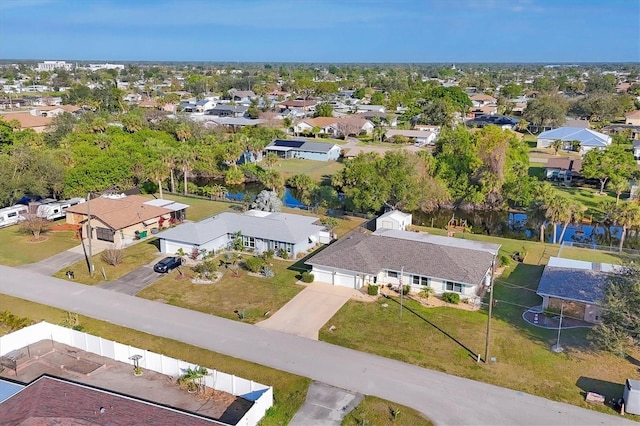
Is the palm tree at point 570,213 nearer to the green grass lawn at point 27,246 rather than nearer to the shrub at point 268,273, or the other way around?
the shrub at point 268,273

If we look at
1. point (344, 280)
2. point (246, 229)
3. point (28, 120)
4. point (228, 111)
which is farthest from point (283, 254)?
point (228, 111)

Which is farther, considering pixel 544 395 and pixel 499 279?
pixel 499 279

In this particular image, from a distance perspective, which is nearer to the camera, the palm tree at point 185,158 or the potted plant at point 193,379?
the potted plant at point 193,379

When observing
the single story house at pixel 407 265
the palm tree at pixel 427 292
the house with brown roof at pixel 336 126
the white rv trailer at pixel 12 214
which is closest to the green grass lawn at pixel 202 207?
the white rv trailer at pixel 12 214

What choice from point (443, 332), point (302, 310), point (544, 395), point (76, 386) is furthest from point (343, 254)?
point (76, 386)

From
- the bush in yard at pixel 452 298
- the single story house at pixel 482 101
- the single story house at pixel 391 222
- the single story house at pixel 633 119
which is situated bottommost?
the bush in yard at pixel 452 298

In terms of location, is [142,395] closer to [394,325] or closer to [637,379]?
[394,325]

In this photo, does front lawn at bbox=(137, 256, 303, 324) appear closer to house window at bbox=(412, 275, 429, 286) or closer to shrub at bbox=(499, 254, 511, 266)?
house window at bbox=(412, 275, 429, 286)
